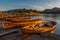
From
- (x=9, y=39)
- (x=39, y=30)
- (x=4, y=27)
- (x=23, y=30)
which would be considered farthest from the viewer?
(x=4, y=27)

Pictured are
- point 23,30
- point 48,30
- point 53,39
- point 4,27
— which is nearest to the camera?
point 53,39

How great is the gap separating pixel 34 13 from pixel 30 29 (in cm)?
5091

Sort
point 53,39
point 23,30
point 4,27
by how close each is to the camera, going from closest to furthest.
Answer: point 53,39
point 23,30
point 4,27

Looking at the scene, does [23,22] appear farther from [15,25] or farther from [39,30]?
[39,30]

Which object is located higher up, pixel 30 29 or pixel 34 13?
pixel 30 29

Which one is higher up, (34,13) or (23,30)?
(23,30)

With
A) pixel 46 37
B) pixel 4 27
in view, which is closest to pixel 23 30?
pixel 46 37

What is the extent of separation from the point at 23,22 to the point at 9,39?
40.7 ft

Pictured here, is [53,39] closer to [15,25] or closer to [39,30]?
[39,30]

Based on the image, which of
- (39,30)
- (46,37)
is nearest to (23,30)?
(39,30)

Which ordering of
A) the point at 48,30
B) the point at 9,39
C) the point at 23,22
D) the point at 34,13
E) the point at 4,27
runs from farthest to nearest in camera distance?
the point at 34,13, the point at 23,22, the point at 4,27, the point at 48,30, the point at 9,39

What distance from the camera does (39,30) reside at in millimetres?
19766

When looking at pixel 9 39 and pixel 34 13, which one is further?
pixel 34 13

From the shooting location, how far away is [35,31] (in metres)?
19.2
